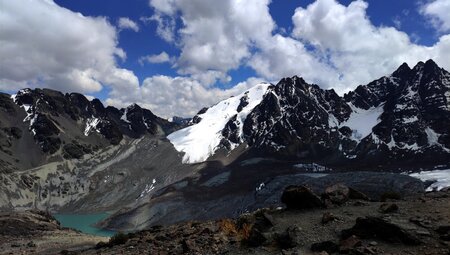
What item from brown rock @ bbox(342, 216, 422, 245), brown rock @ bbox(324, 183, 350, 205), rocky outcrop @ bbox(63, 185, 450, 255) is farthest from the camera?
brown rock @ bbox(324, 183, 350, 205)

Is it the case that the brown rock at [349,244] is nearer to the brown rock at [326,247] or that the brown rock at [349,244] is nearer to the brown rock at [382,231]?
the brown rock at [326,247]

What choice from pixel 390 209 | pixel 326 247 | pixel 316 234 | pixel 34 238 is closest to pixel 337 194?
pixel 390 209

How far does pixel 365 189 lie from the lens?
19062 centimetres

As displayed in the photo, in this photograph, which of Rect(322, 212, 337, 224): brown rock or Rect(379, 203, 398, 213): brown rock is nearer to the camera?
Rect(322, 212, 337, 224): brown rock

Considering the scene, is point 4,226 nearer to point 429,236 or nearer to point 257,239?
point 257,239

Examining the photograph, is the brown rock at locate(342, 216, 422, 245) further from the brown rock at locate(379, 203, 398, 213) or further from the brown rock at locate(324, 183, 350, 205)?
the brown rock at locate(324, 183, 350, 205)

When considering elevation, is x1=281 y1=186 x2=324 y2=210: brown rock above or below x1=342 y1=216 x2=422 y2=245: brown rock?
above

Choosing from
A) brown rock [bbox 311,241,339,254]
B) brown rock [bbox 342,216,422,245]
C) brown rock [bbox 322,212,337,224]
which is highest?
brown rock [bbox 322,212,337,224]

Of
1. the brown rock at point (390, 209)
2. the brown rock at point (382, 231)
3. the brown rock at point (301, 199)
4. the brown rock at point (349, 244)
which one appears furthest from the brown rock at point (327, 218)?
the brown rock at point (349, 244)

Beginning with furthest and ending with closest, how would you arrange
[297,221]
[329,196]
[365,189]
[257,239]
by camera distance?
[365,189], [329,196], [297,221], [257,239]

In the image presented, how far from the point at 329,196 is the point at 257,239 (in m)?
8.40

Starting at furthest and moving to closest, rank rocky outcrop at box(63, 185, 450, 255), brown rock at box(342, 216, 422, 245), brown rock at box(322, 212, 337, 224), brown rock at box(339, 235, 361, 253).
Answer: brown rock at box(322, 212, 337, 224) < brown rock at box(342, 216, 422, 245) < rocky outcrop at box(63, 185, 450, 255) < brown rock at box(339, 235, 361, 253)

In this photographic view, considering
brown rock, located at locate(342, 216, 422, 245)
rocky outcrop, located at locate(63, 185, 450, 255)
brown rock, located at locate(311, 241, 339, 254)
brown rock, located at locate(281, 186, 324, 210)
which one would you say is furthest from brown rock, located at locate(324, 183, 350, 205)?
brown rock, located at locate(311, 241, 339, 254)

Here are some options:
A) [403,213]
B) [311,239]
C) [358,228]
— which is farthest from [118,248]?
[403,213]
